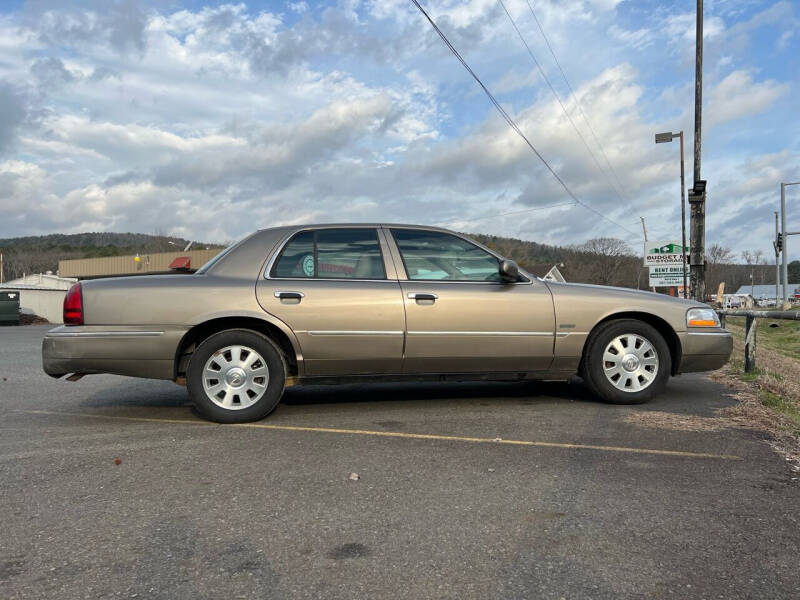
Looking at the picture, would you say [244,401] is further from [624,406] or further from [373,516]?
[624,406]

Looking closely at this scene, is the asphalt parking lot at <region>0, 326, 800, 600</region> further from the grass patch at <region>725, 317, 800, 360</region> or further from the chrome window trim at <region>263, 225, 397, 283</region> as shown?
the grass patch at <region>725, 317, 800, 360</region>

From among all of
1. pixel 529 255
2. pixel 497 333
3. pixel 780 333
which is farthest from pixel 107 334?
pixel 529 255

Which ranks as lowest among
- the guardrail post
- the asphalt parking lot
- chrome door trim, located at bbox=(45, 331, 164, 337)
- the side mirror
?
the asphalt parking lot

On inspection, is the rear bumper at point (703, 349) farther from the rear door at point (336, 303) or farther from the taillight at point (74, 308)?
the taillight at point (74, 308)

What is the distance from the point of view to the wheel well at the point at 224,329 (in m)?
5.17

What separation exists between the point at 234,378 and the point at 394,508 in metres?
2.34

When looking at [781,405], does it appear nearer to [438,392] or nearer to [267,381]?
[438,392]

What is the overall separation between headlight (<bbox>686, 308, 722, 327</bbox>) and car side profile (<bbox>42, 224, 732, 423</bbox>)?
12 mm

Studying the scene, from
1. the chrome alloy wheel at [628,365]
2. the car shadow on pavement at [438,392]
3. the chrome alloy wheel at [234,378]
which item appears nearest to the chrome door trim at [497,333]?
the chrome alloy wheel at [628,365]

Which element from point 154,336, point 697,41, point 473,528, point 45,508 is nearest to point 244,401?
point 154,336

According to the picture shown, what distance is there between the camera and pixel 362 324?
525cm

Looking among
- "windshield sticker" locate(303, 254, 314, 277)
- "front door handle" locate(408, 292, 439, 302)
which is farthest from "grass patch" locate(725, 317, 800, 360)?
"windshield sticker" locate(303, 254, 314, 277)

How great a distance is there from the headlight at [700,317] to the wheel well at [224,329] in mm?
3607

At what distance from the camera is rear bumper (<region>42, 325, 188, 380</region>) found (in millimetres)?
4984
